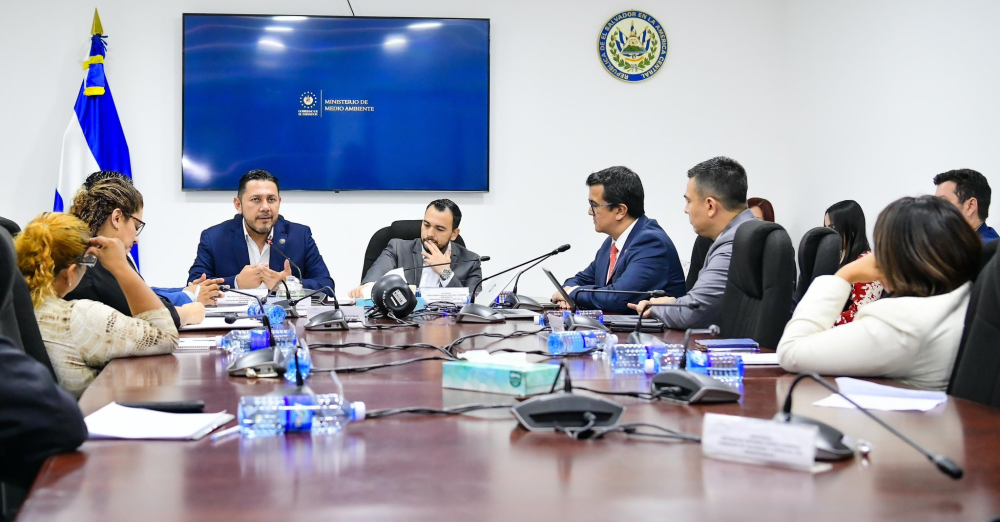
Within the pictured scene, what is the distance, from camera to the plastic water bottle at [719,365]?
5.32 ft

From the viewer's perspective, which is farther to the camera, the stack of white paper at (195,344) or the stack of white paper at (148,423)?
the stack of white paper at (195,344)

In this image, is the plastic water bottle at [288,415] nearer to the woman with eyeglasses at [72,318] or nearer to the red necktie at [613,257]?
the woman with eyeglasses at [72,318]

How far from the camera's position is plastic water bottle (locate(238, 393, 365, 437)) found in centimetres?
118

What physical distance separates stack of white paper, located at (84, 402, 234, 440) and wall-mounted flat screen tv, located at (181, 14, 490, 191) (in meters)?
4.05

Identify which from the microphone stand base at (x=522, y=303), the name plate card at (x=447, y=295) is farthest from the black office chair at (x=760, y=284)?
the name plate card at (x=447, y=295)

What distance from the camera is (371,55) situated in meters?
5.25

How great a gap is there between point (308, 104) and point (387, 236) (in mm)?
1178

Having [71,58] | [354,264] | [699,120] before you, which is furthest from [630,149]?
[71,58]

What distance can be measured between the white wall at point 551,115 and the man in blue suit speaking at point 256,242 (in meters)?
0.89

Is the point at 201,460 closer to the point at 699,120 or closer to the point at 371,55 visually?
the point at 371,55

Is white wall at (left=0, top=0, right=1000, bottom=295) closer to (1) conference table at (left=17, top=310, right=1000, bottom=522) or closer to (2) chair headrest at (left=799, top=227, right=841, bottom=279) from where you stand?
(2) chair headrest at (left=799, top=227, right=841, bottom=279)

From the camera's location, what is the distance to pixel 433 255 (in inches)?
171

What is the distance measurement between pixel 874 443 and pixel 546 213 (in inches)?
171

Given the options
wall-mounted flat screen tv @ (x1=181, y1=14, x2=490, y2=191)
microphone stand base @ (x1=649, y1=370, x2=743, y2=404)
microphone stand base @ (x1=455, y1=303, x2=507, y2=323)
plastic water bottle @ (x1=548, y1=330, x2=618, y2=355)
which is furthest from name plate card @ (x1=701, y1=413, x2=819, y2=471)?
wall-mounted flat screen tv @ (x1=181, y1=14, x2=490, y2=191)
